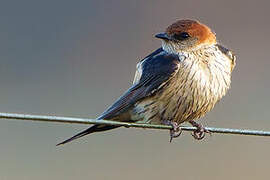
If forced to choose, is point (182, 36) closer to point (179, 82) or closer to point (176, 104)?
point (179, 82)

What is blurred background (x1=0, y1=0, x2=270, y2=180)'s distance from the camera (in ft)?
30.8

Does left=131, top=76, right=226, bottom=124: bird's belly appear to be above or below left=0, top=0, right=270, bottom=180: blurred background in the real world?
below

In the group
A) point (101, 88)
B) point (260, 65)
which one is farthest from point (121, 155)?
point (260, 65)

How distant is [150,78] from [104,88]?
4095 millimetres

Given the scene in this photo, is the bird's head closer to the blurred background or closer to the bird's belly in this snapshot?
the bird's belly

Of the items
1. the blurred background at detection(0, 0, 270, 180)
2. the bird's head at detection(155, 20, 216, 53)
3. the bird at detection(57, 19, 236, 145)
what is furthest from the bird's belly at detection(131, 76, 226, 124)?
the blurred background at detection(0, 0, 270, 180)

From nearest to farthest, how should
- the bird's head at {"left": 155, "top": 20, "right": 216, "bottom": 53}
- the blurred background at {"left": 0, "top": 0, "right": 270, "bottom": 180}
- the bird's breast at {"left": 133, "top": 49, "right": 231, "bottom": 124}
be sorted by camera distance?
the bird's breast at {"left": 133, "top": 49, "right": 231, "bottom": 124}
the bird's head at {"left": 155, "top": 20, "right": 216, "bottom": 53}
the blurred background at {"left": 0, "top": 0, "right": 270, "bottom": 180}

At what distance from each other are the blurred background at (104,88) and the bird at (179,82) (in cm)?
201

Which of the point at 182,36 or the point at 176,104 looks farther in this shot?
the point at 182,36

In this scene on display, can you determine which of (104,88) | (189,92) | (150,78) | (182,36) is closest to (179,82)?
(189,92)

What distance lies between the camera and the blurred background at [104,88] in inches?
369

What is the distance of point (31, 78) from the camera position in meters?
11.2

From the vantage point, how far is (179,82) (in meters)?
7.03

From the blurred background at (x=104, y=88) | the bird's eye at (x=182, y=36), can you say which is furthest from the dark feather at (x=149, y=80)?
the blurred background at (x=104, y=88)
